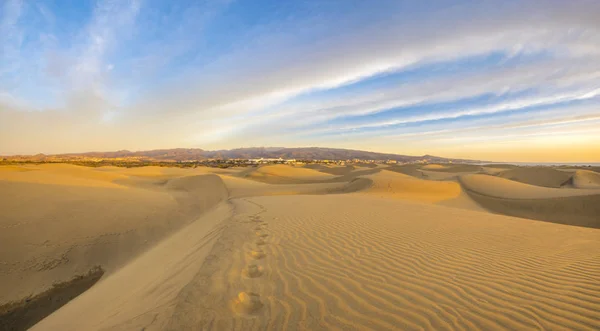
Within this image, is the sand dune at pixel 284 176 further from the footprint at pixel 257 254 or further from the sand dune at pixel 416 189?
the footprint at pixel 257 254

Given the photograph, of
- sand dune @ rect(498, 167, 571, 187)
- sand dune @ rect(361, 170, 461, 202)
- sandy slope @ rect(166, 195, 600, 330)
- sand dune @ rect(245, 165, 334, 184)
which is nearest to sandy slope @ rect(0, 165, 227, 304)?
sandy slope @ rect(166, 195, 600, 330)

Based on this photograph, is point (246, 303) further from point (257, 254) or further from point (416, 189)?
point (416, 189)

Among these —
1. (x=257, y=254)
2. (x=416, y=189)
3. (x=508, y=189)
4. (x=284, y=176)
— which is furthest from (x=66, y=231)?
(x=284, y=176)

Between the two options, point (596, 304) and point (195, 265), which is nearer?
point (596, 304)

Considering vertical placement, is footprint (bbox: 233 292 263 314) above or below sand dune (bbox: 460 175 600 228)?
above

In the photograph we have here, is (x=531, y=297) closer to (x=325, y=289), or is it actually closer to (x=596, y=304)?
(x=596, y=304)

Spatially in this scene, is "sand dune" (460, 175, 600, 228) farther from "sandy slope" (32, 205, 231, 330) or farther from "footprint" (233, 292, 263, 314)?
"sandy slope" (32, 205, 231, 330)

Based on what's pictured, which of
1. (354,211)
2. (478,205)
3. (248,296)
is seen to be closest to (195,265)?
(248,296)
